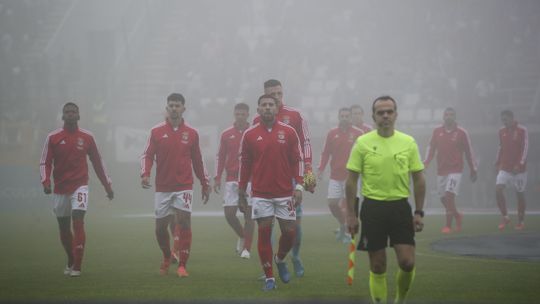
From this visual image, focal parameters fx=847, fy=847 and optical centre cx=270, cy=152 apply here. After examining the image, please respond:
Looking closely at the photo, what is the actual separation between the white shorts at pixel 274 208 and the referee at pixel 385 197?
213 cm

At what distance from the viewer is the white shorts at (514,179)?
19.4 meters

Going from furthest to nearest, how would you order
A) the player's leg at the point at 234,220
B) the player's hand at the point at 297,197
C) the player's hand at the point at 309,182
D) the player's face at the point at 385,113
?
1. the player's leg at the point at 234,220
2. the player's hand at the point at 309,182
3. the player's hand at the point at 297,197
4. the player's face at the point at 385,113

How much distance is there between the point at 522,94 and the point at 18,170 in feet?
62.6

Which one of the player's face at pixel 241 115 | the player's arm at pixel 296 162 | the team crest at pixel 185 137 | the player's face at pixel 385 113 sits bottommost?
the player's arm at pixel 296 162

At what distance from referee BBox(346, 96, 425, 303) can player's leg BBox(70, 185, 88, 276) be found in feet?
15.9

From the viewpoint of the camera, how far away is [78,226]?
1149 centimetres

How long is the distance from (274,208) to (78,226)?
300 cm

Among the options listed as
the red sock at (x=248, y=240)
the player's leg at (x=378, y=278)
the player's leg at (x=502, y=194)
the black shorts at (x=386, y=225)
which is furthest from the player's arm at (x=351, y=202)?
the player's leg at (x=502, y=194)

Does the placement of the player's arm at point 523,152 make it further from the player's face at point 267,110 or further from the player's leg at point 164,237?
the player's face at point 267,110

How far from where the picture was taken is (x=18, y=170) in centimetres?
2767

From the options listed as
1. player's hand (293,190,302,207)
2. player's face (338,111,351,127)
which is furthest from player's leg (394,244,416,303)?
player's face (338,111,351,127)

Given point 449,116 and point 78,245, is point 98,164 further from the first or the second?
point 449,116

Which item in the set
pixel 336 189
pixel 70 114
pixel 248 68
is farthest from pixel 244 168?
pixel 248 68

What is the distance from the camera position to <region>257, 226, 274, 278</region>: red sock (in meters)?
9.81
